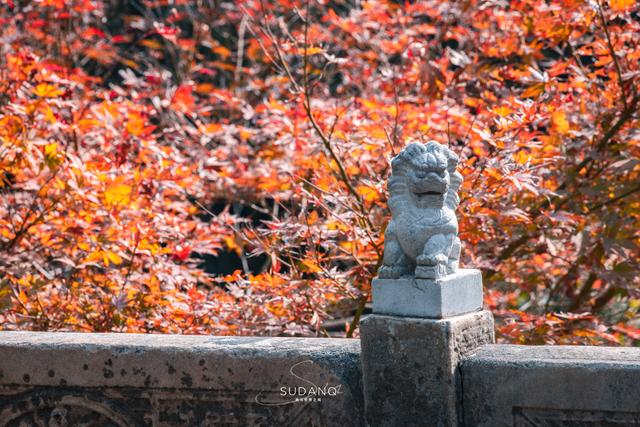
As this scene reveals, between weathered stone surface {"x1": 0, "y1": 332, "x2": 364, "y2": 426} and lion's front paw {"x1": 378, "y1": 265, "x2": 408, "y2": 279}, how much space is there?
328 millimetres

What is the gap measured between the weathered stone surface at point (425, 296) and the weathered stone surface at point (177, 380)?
268mm

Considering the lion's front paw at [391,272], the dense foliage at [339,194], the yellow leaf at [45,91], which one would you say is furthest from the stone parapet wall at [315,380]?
the yellow leaf at [45,91]

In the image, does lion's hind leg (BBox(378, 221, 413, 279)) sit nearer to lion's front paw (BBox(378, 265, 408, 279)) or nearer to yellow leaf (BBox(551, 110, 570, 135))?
lion's front paw (BBox(378, 265, 408, 279))

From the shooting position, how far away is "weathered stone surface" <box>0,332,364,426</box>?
3240 millimetres

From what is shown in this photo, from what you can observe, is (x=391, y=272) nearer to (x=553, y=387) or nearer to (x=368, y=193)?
(x=553, y=387)

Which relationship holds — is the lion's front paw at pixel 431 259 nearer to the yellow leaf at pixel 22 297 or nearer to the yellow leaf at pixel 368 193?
the yellow leaf at pixel 368 193

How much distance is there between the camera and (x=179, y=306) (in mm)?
4500

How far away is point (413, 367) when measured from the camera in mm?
3047

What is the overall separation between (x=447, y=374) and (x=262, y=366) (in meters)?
0.72

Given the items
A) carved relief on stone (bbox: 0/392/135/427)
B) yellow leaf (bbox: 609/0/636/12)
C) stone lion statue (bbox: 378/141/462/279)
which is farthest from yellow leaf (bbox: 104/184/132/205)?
yellow leaf (bbox: 609/0/636/12)

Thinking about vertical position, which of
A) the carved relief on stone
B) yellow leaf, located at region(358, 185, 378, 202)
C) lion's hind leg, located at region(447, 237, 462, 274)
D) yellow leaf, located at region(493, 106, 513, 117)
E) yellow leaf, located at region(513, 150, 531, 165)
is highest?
yellow leaf, located at region(493, 106, 513, 117)

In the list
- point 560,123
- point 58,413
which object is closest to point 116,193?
point 58,413

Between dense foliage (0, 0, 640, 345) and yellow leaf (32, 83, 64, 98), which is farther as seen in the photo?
yellow leaf (32, 83, 64, 98)

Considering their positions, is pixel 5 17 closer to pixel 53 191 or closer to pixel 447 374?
pixel 53 191
